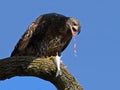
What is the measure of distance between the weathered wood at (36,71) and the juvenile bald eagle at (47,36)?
2.76 metres

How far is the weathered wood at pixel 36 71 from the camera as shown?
628cm

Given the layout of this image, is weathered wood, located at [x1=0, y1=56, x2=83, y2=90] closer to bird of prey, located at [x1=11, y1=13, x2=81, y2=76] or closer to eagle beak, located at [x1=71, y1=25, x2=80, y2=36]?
bird of prey, located at [x1=11, y1=13, x2=81, y2=76]

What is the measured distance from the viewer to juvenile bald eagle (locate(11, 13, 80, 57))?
31.0 feet

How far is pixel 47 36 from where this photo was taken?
9.68 meters

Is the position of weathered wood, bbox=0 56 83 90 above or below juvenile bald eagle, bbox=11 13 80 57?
below

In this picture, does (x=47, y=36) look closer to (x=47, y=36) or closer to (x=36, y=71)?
(x=47, y=36)

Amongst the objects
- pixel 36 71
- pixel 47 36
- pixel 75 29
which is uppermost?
pixel 75 29

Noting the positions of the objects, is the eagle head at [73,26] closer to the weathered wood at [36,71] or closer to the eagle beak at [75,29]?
the eagle beak at [75,29]

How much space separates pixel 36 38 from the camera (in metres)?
9.69

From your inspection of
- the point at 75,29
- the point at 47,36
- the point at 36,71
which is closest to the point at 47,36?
the point at 47,36

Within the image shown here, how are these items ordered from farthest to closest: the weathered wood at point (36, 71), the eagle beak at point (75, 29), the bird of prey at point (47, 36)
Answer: the eagle beak at point (75, 29) → the bird of prey at point (47, 36) → the weathered wood at point (36, 71)

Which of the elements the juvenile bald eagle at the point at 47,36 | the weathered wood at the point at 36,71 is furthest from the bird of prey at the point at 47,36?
the weathered wood at the point at 36,71

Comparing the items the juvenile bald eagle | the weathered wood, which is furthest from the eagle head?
the weathered wood

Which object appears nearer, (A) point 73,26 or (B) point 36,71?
(B) point 36,71
